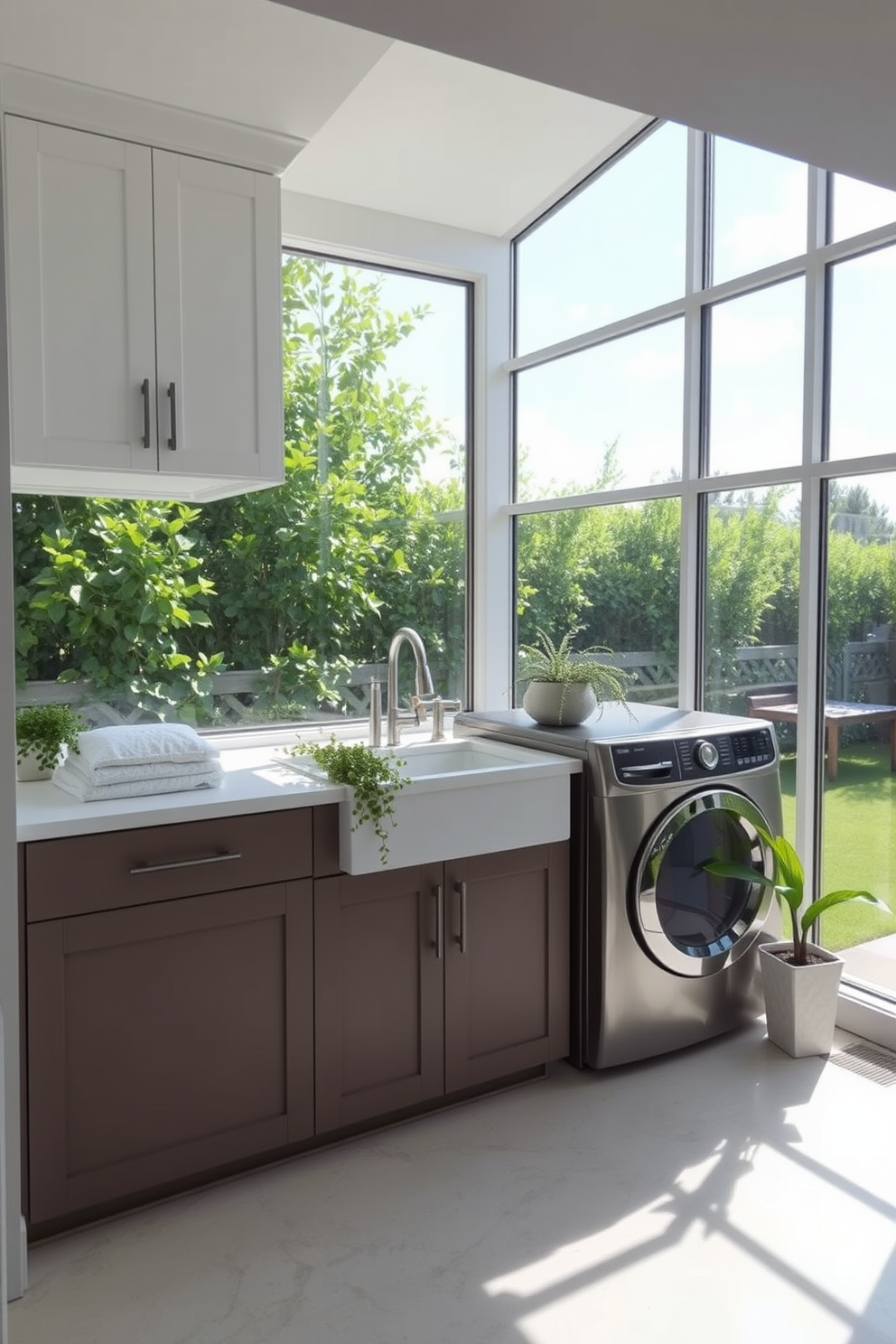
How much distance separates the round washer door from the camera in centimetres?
270

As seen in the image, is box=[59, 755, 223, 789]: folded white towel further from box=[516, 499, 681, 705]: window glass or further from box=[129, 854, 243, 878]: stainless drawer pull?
box=[516, 499, 681, 705]: window glass

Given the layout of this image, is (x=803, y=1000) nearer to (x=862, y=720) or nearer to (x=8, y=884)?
(x=862, y=720)

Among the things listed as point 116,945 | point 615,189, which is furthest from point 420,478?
point 116,945

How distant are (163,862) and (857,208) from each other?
8.03 feet

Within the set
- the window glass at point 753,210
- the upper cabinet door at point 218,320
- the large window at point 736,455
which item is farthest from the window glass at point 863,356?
the upper cabinet door at point 218,320

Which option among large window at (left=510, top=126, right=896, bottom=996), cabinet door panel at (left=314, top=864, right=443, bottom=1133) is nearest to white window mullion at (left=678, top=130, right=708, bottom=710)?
large window at (left=510, top=126, right=896, bottom=996)

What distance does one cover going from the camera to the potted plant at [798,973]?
274 cm

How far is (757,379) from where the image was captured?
3012 mm

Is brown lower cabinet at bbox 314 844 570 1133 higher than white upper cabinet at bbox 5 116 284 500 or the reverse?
the reverse

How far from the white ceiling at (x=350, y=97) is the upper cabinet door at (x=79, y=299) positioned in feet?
0.59

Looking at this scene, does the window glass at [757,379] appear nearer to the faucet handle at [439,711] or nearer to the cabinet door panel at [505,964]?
the faucet handle at [439,711]

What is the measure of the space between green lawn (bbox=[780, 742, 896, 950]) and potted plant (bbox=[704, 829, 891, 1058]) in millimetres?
91

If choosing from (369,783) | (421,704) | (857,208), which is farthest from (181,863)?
(857,208)

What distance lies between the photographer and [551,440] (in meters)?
3.69
